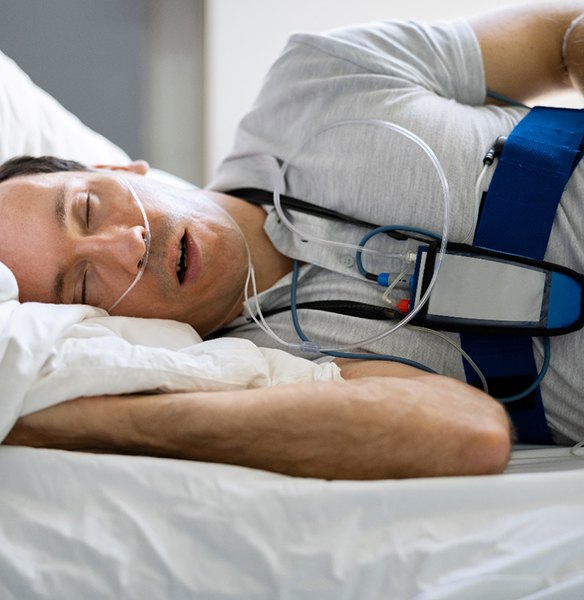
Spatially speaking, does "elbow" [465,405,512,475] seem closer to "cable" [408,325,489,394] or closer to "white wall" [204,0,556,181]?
"cable" [408,325,489,394]

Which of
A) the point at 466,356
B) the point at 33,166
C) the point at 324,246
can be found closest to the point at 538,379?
the point at 466,356

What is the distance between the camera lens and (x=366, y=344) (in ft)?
3.95

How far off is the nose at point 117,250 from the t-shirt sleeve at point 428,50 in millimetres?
533

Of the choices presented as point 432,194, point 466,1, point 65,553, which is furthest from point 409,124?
point 466,1

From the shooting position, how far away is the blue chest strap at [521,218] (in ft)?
3.76

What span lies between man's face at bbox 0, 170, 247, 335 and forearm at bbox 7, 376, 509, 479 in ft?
1.06

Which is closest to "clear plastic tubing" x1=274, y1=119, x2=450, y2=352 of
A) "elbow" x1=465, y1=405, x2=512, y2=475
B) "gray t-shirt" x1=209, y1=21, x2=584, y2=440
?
"gray t-shirt" x1=209, y1=21, x2=584, y2=440

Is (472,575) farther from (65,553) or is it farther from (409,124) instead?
(409,124)

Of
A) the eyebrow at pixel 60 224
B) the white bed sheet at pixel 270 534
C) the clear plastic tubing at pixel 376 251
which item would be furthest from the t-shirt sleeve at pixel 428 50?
the white bed sheet at pixel 270 534

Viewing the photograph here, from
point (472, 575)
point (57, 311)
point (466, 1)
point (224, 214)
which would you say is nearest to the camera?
point (472, 575)

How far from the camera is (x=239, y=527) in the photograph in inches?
33.2

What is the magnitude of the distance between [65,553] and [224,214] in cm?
73

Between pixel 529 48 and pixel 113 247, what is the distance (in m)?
0.89

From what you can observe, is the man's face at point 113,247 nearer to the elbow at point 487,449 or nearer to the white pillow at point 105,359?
the white pillow at point 105,359
